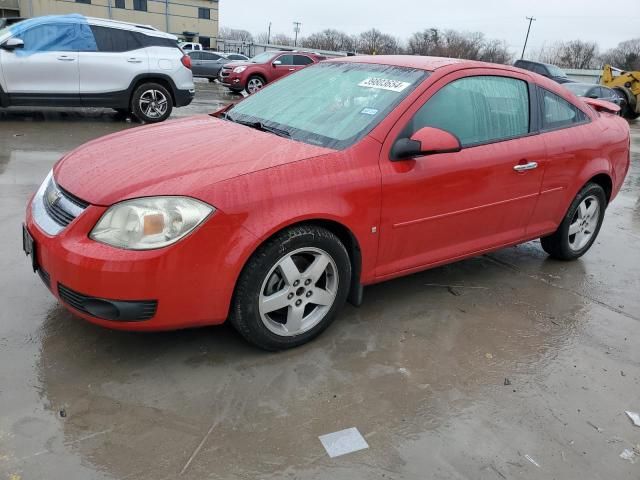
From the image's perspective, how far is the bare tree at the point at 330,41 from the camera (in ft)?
264

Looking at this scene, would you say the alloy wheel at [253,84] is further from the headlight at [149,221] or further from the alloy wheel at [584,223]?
the headlight at [149,221]

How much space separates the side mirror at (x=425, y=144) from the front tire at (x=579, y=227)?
6.08 feet

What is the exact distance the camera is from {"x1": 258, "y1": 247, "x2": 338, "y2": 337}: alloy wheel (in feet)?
9.29

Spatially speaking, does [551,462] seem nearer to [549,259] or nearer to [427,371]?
[427,371]

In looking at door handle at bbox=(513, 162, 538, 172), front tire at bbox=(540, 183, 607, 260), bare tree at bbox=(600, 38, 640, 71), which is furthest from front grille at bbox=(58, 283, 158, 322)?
bare tree at bbox=(600, 38, 640, 71)

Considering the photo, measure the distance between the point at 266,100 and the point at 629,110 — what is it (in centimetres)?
2167

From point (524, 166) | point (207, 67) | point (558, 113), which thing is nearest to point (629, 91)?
point (207, 67)

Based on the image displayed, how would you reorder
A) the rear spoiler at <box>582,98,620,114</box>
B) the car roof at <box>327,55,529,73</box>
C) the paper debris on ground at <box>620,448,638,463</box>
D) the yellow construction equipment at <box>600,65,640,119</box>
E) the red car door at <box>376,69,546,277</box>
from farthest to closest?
1. the yellow construction equipment at <box>600,65,640,119</box>
2. the rear spoiler at <box>582,98,620,114</box>
3. the car roof at <box>327,55,529,73</box>
4. the red car door at <box>376,69,546,277</box>
5. the paper debris on ground at <box>620,448,638,463</box>

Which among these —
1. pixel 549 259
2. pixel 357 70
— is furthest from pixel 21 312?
pixel 549 259

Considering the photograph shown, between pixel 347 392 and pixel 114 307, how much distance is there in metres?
1.18

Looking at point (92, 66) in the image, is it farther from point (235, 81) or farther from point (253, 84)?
point (253, 84)

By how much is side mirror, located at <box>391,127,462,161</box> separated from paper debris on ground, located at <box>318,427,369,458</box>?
151cm

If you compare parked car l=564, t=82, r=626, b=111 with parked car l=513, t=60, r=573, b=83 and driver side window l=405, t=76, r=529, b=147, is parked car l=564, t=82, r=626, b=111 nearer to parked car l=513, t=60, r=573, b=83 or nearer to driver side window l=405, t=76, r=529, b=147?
parked car l=513, t=60, r=573, b=83

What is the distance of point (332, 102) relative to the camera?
3.52 metres
